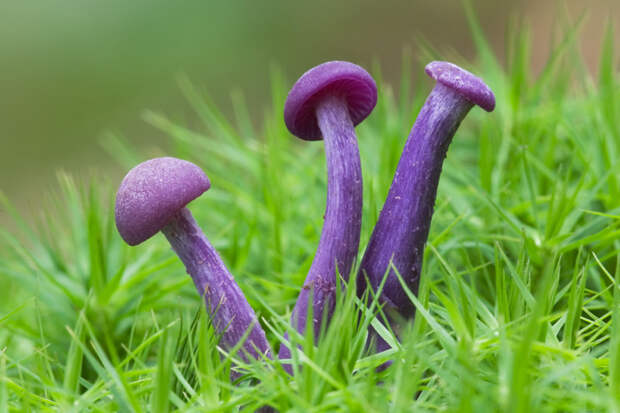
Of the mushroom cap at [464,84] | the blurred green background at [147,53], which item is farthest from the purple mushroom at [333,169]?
the blurred green background at [147,53]

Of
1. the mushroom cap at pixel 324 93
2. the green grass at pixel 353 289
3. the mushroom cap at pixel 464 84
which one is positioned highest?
the mushroom cap at pixel 324 93

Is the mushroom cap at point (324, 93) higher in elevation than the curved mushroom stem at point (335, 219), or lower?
higher

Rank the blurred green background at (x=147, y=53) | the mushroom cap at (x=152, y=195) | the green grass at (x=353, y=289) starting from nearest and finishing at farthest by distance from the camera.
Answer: the green grass at (x=353, y=289)
the mushroom cap at (x=152, y=195)
the blurred green background at (x=147, y=53)

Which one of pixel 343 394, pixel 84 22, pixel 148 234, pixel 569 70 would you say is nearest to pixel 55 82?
pixel 84 22

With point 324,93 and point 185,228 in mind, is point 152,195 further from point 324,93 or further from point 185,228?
point 324,93

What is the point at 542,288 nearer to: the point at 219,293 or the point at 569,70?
the point at 219,293

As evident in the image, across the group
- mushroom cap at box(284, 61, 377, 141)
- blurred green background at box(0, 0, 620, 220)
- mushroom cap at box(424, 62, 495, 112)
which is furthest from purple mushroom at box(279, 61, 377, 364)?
blurred green background at box(0, 0, 620, 220)

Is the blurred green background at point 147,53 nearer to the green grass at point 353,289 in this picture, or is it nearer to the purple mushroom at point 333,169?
the green grass at point 353,289
